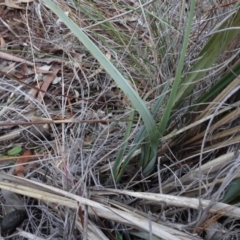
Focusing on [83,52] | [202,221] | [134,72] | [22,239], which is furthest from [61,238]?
[83,52]

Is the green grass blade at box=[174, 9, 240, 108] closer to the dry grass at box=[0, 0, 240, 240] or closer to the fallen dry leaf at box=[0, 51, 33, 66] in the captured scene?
the dry grass at box=[0, 0, 240, 240]

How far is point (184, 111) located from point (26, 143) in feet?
1.44

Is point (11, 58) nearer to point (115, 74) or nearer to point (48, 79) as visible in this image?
point (48, 79)

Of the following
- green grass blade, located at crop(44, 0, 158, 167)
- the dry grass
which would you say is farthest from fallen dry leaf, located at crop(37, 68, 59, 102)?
green grass blade, located at crop(44, 0, 158, 167)

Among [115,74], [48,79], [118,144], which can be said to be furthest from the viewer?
[48,79]

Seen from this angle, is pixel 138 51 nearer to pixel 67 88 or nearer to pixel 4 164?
pixel 67 88

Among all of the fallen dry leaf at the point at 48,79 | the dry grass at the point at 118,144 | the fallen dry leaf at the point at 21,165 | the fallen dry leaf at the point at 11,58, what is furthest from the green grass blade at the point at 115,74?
the fallen dry leaf at the point at 11,58

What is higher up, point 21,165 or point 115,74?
point 115,74

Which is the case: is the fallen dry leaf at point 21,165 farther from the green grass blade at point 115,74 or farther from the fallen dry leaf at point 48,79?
the green grass blade at point 115,74

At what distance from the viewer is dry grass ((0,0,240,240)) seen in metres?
0.81

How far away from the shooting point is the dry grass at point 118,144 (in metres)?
0.81

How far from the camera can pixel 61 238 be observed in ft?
3.04

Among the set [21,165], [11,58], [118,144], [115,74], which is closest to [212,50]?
[115,74]

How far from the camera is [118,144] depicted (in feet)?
3.30
